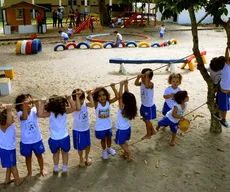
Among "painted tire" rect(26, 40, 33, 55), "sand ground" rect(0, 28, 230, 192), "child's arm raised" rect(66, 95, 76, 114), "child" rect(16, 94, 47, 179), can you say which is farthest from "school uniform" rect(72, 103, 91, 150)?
"painted tire" rect(26, 40, 33, 55)

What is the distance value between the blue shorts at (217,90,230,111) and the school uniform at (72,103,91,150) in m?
2.75

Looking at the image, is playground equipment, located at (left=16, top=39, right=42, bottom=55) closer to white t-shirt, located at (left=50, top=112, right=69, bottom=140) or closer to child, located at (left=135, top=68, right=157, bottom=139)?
child, located at (left=135, top=68, right=157, bottom=139)

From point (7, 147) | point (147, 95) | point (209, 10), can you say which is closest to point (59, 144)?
point (7, 147)

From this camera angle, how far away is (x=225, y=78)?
5.18 metres

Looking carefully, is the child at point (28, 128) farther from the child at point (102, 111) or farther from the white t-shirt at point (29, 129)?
the child at point (102, 111)

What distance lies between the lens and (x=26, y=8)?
72.2 ft

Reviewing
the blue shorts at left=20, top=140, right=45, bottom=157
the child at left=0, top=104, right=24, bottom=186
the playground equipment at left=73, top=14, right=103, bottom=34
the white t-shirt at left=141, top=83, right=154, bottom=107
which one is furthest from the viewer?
the playground equipment at left=73, top=14, right=103, bottom=34

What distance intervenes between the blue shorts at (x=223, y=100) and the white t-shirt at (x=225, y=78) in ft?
0.59

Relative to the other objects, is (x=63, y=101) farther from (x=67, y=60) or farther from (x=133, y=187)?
(x=67, y=60)

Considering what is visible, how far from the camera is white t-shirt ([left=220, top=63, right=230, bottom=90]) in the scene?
5.13 meters

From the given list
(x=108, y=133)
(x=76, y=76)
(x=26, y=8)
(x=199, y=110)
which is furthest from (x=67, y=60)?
(x=26, y=8)

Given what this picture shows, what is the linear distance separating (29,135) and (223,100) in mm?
3678

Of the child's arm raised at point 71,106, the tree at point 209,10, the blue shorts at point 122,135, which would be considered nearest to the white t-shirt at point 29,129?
the child's arm raised at point 71,106

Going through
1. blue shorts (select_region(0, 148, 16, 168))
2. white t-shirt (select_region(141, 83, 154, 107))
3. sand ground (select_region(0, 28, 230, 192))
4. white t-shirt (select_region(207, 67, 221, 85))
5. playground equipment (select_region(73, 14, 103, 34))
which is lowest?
sand ground (select_region(0, 28, 230, 192))
